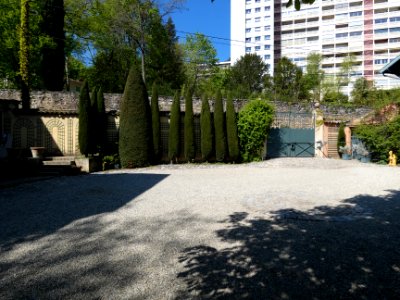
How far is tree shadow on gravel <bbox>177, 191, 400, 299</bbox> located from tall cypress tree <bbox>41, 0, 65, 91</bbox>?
61.9 ft

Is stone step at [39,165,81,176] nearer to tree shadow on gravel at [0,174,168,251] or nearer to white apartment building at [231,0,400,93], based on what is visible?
tree shadow on gravel at [0,174,168,251]

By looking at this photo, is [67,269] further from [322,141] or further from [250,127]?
[322,141]

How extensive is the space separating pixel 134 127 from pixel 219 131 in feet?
14.4

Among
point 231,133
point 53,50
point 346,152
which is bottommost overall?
point 346,152

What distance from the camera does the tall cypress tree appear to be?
19.5 metres

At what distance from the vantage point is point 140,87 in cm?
1381

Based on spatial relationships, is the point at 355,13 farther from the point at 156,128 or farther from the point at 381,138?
the point at 156,128

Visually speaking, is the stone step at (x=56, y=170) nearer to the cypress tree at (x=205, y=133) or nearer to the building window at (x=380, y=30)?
the cypress tree at (x=205, y=133)

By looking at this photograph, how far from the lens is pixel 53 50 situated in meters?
19.8

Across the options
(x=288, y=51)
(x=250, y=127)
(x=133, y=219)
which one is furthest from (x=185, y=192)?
(x=288, y=51)

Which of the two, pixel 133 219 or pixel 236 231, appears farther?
pixel 133 219

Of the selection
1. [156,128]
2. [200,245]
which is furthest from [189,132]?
[200,245]

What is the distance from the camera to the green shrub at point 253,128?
51.0 feet

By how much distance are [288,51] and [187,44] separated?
32.6 metres
